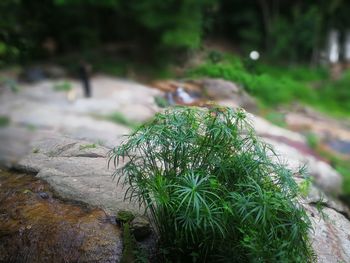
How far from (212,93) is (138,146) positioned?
3.24 m

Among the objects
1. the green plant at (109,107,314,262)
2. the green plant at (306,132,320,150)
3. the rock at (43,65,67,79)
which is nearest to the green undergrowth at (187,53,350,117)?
the green plant at (306,132,320,150)

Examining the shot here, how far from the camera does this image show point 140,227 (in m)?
5.11

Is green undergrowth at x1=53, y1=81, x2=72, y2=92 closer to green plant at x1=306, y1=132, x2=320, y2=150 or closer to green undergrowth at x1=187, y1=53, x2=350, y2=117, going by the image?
green undergrowth at x1=187, y1=53, x2=350, y2=117

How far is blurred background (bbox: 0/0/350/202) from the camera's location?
8250mm

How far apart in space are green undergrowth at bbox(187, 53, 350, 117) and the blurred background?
0.11ft

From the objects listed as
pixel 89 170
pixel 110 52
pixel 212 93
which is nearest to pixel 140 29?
pixel 110 52

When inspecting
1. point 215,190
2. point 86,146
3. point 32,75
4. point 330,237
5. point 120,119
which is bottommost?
point 32,75

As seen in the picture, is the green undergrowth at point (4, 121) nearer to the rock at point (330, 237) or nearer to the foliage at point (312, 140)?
the foliage at point (312, 140)

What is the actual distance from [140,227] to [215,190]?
1131 millimetres

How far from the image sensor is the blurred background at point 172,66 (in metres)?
8.25

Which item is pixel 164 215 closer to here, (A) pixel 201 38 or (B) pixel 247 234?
(B) pixel 247 234

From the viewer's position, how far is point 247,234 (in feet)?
14.3

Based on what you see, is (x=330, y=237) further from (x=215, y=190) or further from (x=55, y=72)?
(x=55, y=72)

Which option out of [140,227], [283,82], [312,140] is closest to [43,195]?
[140,227]
